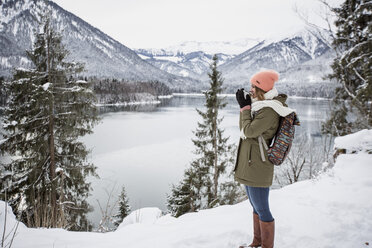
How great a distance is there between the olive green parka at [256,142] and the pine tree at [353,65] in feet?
14.8

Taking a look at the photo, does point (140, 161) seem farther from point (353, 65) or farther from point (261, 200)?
point (261, 200)

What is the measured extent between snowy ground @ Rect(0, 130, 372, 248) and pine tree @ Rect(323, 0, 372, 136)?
3306 mm

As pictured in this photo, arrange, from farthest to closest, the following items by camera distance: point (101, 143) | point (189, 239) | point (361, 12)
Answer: point (101, 143)
point (361, 12)
point (189, 239)

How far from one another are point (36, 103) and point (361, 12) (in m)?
9.88

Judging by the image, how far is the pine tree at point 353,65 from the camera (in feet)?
19.2

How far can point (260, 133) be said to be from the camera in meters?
1.72

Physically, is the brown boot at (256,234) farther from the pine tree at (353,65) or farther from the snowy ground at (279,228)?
the pine tree at (353,65)

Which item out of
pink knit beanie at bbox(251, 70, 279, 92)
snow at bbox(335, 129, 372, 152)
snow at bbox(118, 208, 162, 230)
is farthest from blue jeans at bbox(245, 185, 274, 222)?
snow at bbox(335, 129, 372, 152)

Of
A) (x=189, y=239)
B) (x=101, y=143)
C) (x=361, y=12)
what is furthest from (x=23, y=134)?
(x=101, y=143)

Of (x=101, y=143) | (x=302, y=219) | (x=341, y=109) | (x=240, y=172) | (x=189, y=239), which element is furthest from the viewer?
(x=101, y=143)

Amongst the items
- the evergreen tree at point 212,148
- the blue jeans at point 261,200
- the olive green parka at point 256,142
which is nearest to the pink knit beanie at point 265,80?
the olive green parka at point 256,142

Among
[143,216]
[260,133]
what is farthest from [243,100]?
[143,216]

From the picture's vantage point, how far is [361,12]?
685 cm

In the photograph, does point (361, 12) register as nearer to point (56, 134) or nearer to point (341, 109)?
point (341, 109)
